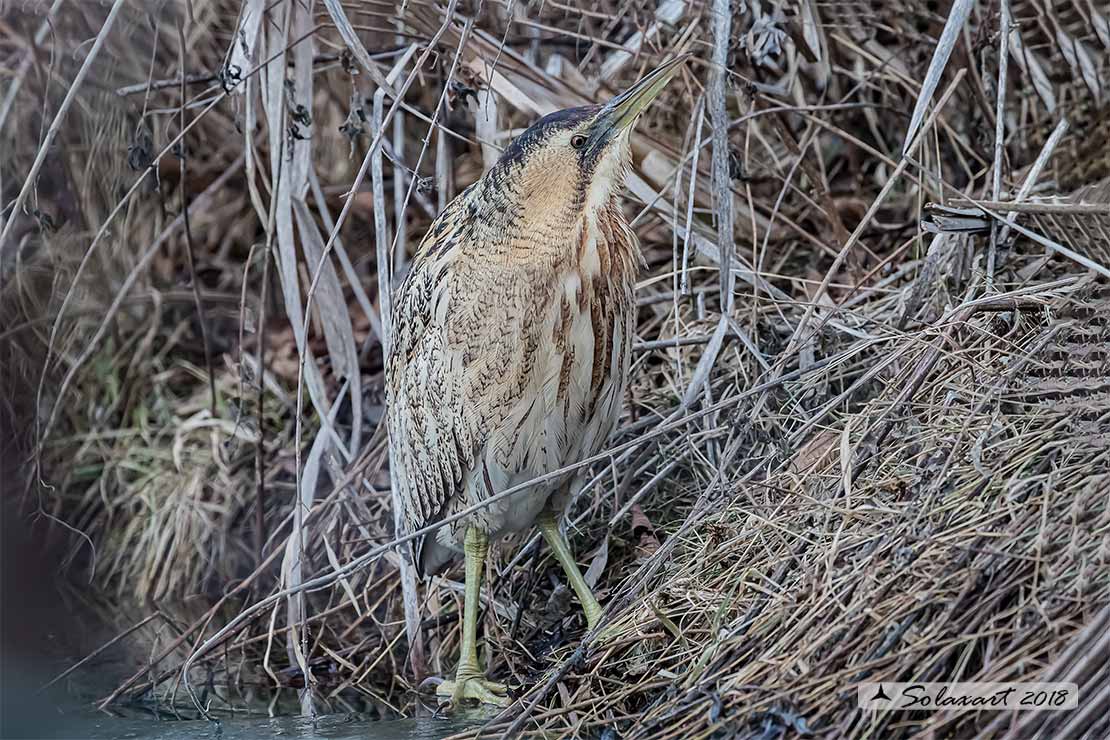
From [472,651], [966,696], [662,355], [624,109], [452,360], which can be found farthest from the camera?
[662,355]

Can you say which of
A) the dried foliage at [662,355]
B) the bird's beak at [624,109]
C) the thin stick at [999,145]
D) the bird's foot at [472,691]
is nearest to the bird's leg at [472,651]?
the bird's foot at [472,691]

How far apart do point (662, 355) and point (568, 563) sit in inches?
36.4

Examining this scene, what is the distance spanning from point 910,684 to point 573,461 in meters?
1.14

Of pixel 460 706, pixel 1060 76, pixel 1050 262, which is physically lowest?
pixel 460 706

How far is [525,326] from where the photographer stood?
2.98 meters

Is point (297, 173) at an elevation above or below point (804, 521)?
above

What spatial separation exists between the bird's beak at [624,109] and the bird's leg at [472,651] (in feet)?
3.43

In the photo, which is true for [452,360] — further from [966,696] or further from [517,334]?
[966,696]

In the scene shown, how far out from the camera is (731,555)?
2.92 meters

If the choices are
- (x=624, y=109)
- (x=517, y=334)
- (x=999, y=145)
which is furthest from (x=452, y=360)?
(x=999, y=145)

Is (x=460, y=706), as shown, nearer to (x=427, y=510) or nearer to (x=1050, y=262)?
(x=427, y=510)

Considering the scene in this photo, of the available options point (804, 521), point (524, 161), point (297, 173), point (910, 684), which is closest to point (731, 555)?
point (804, 521)

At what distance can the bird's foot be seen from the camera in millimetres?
3143

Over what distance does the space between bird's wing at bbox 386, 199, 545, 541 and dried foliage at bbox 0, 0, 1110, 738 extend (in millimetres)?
168
